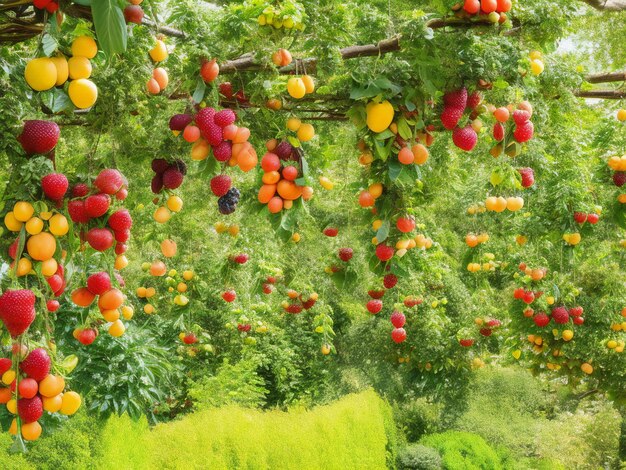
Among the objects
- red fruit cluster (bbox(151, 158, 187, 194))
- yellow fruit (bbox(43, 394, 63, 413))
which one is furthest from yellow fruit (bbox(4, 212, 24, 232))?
red fruit cluster (bbox(151, 158, 187, 194))

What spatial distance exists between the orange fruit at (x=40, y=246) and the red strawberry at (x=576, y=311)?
173 inches

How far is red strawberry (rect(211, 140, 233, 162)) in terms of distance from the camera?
1.66 metres

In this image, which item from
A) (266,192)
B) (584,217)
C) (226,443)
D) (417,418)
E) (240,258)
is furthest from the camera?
(417,418)

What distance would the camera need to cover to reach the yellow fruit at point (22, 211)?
1.23 meters

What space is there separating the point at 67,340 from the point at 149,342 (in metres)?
0.61

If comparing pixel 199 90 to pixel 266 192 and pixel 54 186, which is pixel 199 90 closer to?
pixel 266 192

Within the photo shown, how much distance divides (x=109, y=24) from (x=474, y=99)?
1.13 metres

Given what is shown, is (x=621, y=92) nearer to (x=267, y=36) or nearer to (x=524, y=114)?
(x=524, y=114)

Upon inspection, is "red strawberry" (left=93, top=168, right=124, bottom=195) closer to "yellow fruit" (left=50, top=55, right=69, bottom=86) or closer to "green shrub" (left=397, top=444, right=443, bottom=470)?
"yellow fruit" (left=50, top=55, right=69, bottom=86)

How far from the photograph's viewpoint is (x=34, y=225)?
1232 mm

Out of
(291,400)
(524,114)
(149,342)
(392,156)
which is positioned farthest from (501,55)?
(291,400)

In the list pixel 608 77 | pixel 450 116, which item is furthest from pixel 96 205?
pixel 608 77

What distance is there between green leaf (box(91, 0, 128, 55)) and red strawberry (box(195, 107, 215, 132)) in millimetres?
656

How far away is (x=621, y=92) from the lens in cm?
257
